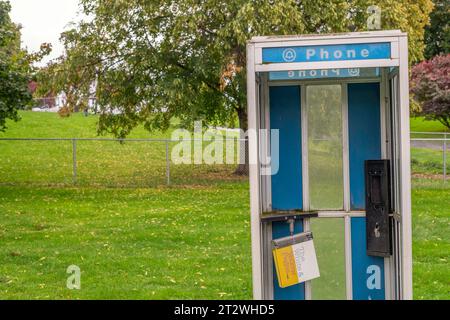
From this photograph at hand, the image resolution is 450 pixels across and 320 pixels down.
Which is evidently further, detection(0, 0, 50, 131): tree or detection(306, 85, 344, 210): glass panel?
detection(0, 0, 50, 131): tree

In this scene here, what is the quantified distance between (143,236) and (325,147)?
6210mm

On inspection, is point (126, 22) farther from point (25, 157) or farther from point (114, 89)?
point (25, 157)

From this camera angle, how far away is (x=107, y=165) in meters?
25.5

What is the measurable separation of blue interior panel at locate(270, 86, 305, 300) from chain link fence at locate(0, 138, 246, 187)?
14188 millimetres

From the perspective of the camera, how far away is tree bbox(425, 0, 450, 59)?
4238cm

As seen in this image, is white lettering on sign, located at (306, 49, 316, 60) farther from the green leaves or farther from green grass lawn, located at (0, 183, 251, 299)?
the green leaves

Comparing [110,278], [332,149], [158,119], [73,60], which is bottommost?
[110,278]

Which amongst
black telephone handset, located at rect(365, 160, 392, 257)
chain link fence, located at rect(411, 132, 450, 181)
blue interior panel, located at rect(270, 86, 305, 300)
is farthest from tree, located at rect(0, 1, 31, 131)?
black telephone handset, located at rect(365, 160, 392, 257)

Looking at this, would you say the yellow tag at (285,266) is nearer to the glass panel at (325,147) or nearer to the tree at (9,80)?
the glass panel at (325,147)

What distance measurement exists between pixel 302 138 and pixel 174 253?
4840mm

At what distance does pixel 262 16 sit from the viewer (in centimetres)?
1756

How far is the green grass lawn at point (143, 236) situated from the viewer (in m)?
8.30

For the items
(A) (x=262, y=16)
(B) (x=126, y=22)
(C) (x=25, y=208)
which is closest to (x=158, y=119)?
(B) (x=126, y=22)

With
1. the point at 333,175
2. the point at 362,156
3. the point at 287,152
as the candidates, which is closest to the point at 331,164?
the point at 333,175
